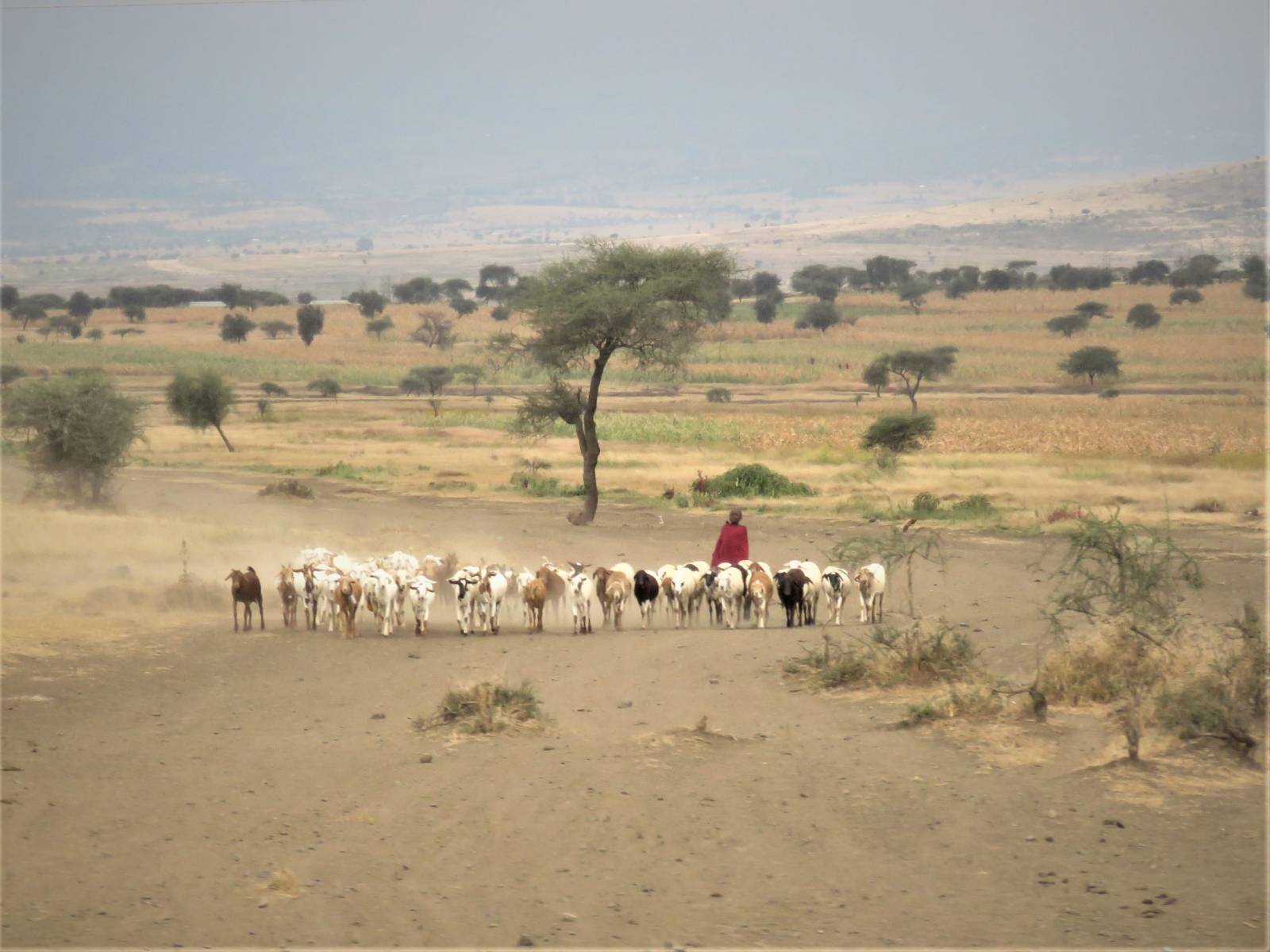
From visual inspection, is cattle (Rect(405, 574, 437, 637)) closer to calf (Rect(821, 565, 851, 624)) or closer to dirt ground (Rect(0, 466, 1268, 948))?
dirt ground (Rect(0, 466, 1268, 948))

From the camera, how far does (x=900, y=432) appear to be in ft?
126

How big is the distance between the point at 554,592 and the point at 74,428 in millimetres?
15518

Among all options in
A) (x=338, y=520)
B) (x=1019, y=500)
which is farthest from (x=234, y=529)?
(x=1019, y=500)

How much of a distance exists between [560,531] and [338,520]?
4.19 m

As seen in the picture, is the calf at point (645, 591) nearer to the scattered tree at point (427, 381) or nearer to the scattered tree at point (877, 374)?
the scattered tree at point (877, 374)

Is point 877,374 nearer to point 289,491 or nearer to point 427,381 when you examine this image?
point 427,381

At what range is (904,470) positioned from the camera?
34594 mm

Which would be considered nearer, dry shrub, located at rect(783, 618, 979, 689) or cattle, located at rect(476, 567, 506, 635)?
dry shrub, located at rect(783, 618, 979, 689)

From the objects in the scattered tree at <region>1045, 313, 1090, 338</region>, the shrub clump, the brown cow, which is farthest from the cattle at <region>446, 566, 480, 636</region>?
the scattered tree at <region>1045, 313, 1090, 338</region>

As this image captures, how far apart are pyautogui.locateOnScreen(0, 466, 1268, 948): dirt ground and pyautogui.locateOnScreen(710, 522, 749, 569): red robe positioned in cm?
224

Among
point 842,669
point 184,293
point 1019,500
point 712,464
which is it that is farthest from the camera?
point 184,293

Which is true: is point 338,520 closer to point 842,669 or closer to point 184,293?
point 842,669

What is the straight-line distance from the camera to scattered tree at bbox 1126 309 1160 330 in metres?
87.1

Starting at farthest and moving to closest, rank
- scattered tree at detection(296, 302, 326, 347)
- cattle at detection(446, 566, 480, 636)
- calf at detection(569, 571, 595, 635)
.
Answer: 1. scattered tree at detection(296, 302, 326, 347)
2. calf at detection(569, 571, 595, 635)
3. cattle at detection(446, 566, 480, 636)
